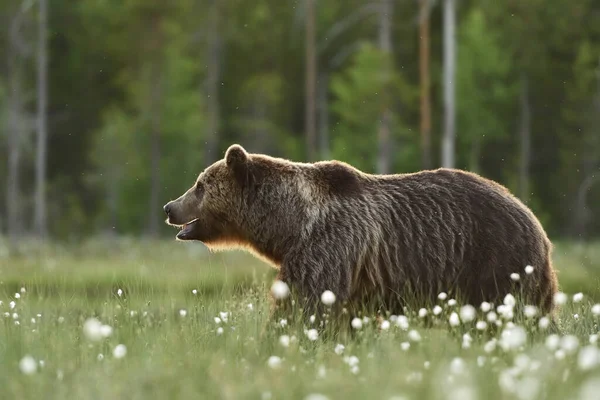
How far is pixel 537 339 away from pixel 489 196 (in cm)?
162

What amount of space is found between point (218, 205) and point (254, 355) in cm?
241

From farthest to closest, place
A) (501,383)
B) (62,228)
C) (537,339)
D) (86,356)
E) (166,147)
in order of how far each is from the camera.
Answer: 1. (62,228)
2. (166,147)
3. (537,339)
4. (86,356)
5. (501,383)

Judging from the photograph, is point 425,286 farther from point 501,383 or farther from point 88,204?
point 88,204

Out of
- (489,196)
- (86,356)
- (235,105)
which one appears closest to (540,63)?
(235,105)

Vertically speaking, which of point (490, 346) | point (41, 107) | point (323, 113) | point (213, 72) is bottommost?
point (323, 113)

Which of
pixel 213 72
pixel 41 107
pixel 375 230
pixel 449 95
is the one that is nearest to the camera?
pixel 375 230

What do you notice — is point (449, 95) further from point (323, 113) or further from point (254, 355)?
point (254, 355)

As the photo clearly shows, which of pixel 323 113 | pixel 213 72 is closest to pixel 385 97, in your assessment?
pixel 213 72

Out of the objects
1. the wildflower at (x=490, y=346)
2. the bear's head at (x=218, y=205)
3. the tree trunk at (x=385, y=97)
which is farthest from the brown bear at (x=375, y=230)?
the tree trunk at (x=385, y=97)

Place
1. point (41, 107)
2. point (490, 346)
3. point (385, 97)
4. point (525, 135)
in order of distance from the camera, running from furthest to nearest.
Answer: point (525, 135) < point (41, 107) < point (385, 97) < point (490, 346)

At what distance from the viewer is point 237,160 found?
25.3 feet

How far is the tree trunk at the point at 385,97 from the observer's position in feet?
81.7

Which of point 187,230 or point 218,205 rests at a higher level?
point 218,205

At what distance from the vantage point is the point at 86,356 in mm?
5516
